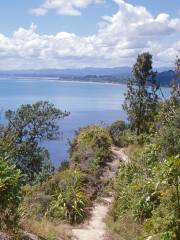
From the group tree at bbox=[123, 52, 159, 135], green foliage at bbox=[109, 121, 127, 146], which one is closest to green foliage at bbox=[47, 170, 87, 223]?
green foliage at bbox=[109, 121, 127, 146]

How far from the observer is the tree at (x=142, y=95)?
3256cm

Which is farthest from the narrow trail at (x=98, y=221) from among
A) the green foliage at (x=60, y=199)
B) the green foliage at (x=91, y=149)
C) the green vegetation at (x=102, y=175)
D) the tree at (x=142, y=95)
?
the tree at (x=142, y=95)

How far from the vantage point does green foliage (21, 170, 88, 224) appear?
14.4 meters

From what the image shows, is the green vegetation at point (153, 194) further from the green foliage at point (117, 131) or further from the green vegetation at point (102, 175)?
the green foliage at point (117, 131)

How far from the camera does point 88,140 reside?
24750mm

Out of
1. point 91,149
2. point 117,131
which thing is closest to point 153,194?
point 91,149

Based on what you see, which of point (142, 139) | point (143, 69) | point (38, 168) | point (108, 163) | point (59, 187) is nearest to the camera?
point (59, 187)

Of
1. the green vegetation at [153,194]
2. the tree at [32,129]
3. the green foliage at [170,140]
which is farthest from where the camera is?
the tree at [32,129]

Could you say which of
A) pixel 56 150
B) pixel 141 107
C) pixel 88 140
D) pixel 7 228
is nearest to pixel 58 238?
pixel 7 228

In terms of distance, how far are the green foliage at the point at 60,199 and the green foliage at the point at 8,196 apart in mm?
4558

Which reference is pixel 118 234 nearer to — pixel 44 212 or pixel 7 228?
pixel 44 212

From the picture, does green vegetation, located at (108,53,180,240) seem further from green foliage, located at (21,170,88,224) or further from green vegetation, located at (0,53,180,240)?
green foliage, located at (21,170,88,224)

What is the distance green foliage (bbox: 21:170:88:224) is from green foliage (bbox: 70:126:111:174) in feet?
11.4

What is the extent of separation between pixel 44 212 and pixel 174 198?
6260 millimetres
